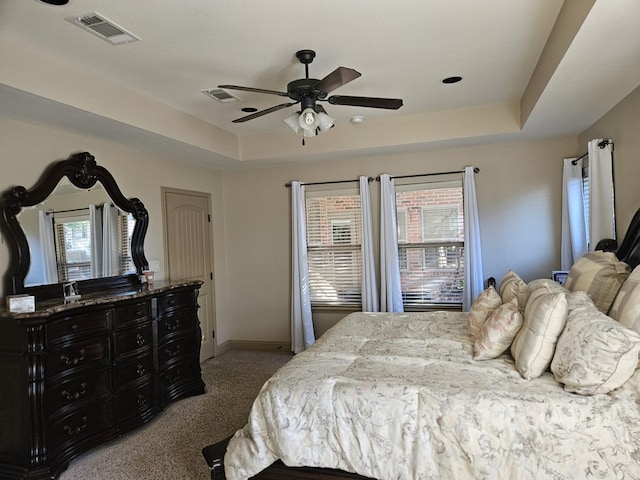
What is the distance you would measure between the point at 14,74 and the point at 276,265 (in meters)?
3.54

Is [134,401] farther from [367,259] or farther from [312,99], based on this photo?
[367,259]

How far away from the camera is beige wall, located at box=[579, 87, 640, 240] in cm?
294

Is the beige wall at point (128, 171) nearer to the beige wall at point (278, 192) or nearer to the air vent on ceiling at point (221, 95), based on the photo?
the beige wall at point (278, 192)

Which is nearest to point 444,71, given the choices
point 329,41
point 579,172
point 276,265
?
point 329,41

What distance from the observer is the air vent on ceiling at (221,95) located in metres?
3.42

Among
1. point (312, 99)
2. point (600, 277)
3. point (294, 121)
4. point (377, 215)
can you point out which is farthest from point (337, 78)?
point (377, 215)

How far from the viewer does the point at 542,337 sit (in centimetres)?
214

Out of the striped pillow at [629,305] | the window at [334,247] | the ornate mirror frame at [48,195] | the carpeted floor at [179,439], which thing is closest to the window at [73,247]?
the ornate mirror frame at [48,195]

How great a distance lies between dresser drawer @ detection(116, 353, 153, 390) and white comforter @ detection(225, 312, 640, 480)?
1.42m

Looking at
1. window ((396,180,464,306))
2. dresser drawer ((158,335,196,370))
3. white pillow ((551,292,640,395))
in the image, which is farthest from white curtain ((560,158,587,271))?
dresser drawer ((158,335,196,370))

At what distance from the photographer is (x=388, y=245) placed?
4.91 metres

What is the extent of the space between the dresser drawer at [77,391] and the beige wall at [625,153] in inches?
161

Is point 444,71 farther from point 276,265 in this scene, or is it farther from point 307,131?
point 276,265

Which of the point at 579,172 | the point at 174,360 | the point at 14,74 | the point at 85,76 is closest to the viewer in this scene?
the point at 14,74
